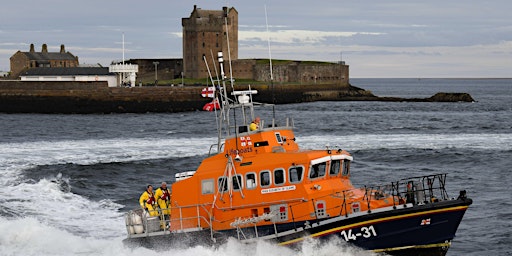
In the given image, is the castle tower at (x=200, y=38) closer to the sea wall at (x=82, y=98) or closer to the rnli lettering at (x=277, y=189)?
the sea wall at (x=82, y=98)

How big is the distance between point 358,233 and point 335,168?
187 centimetres

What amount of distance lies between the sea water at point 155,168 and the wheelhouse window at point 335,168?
5.94ft

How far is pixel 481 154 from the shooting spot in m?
41.8

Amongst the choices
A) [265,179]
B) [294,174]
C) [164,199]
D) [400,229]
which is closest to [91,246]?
[164,199]

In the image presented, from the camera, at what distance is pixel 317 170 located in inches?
731

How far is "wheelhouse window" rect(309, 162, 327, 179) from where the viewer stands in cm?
1847

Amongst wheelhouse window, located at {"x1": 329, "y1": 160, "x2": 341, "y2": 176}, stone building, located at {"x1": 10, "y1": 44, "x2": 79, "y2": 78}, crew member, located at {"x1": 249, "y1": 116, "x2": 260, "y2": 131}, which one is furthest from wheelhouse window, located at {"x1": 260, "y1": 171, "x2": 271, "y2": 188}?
stone building, located at {"x1": 10, "y1": 44, "x2": 79, "y2": 78}

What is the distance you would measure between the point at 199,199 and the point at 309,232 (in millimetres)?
3011

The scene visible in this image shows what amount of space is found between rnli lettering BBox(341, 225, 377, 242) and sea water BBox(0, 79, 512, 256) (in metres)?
0.21

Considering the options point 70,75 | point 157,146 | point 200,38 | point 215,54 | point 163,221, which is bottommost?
point 157,146

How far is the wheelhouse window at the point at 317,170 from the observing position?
18469 mm

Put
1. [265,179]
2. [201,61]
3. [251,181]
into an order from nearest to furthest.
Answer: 1. [265,179]
2. [251,181]
3. [201,61]

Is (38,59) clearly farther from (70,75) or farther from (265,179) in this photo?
(265,179)

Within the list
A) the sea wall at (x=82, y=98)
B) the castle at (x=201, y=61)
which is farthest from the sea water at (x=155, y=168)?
the castle at (x=201, y=61)
